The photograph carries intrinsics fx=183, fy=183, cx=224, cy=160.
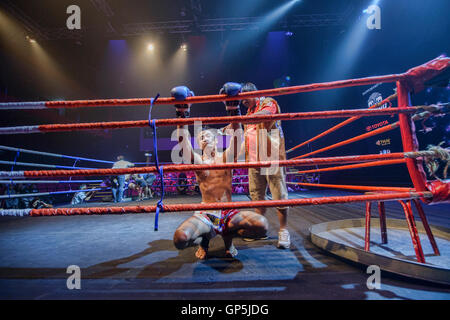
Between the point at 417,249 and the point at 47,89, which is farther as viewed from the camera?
the point at 47,89

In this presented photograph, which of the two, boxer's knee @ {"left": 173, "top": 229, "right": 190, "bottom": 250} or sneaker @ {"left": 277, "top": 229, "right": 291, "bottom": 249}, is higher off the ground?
boxer's knee @ {"left": 173, "top": 229, "right": 190, "bottom": 250}

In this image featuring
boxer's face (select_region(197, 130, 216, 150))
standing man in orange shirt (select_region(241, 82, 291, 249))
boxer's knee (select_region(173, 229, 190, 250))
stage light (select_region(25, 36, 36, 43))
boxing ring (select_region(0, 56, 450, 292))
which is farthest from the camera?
stage light (select_region(25, 36, 36, 43))

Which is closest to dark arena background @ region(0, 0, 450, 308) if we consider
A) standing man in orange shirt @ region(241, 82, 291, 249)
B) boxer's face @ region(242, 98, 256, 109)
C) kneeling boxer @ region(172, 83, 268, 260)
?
kneeling boxer @ region(172, 83, 268, 260)

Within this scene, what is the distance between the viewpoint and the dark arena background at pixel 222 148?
1.21 metres

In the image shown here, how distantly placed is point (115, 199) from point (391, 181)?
9.11 m

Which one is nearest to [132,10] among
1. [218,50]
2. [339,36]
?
[218,50]

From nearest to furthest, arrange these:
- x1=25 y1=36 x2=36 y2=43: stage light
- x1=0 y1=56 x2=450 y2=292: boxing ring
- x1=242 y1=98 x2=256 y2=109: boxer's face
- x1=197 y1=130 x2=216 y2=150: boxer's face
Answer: x1=0 y1=56 x2=450 y2=292: boxing ring, x1=197 y1=130 x2=216 y2=150: boxer's face, x1=242 y1=98 x2=256 y2=109: boxer's face, x1=25 y1=36 x2=36 y2=43: stage light

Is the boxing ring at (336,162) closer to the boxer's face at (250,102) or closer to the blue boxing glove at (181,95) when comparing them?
the blue boxing glove at (181,95)

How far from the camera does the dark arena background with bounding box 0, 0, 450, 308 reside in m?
1.21

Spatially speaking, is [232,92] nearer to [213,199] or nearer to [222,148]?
[213,199]

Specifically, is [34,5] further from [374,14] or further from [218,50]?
[374,14]

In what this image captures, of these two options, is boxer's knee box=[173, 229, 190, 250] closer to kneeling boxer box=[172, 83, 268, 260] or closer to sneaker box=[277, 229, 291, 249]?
kneeling boxer box=[172, 83, 268, 260]

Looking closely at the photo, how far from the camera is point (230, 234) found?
1564 mm

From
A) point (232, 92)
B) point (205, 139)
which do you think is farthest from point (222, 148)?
point (232, 92)
